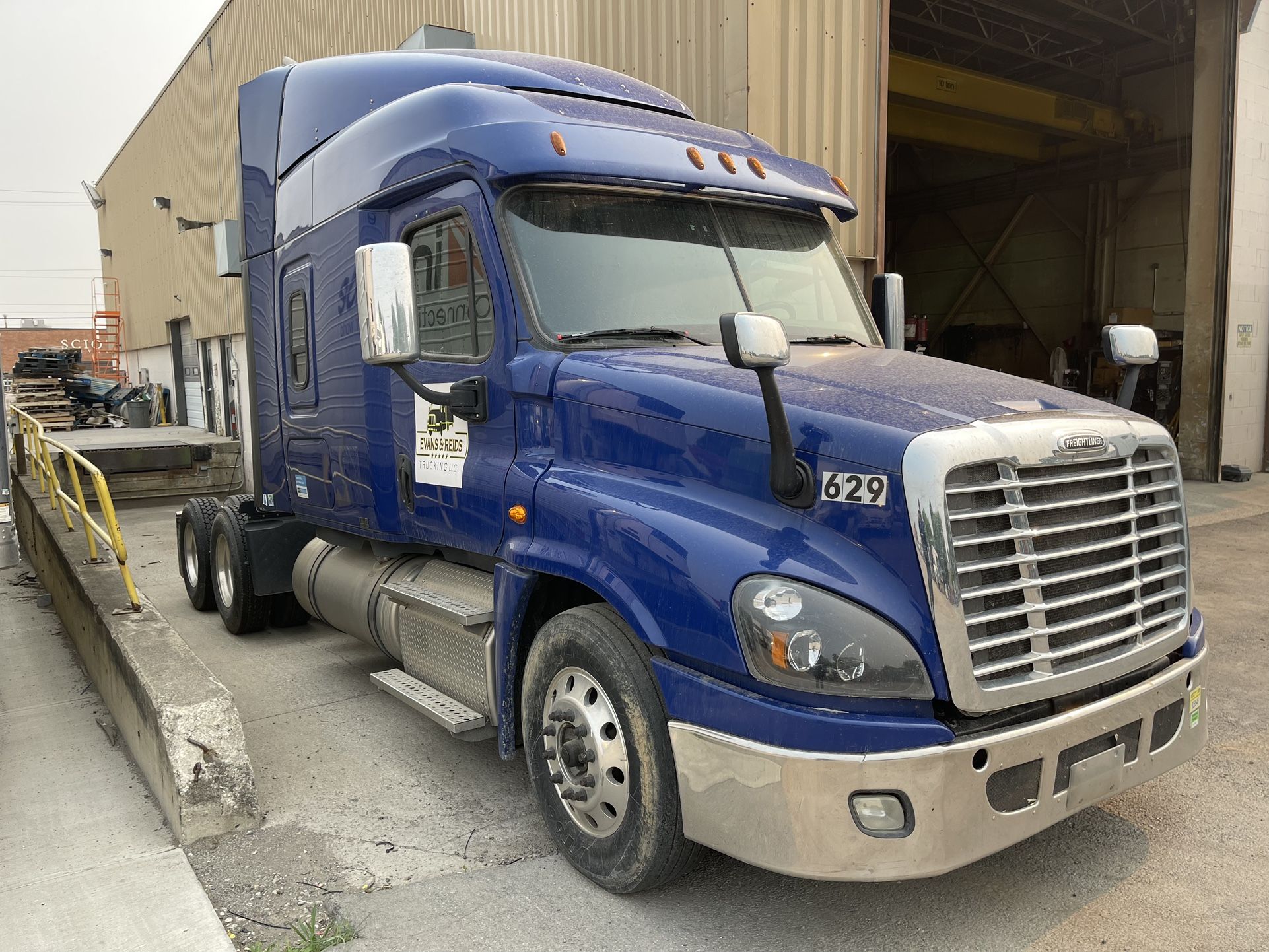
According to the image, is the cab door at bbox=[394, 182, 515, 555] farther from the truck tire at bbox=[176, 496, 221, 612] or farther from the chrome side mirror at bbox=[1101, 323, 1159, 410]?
the truck tire at bbox=[176, 496, 221, 612]

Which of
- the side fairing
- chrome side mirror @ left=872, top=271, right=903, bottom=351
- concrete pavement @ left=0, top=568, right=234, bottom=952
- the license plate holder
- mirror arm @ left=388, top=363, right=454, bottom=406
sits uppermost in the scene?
chrome side mirror @ left=872, top=271, right=903, bottom=351

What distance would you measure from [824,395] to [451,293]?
1859mm

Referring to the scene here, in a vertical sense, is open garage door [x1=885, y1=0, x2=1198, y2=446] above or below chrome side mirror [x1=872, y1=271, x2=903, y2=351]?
above

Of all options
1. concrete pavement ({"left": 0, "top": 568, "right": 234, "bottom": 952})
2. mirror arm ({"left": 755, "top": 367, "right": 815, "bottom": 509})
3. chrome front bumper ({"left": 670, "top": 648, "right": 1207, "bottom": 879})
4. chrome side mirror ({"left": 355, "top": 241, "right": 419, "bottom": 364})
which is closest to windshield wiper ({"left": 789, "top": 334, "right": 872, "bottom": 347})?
mirror arm ({"left": 755, "top": 367, "right": 815, "bottom": 509})

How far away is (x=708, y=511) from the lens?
3.10 metres

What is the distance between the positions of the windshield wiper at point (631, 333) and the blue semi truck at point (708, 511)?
1cm

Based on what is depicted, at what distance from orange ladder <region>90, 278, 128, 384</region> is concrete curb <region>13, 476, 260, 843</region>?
36515 mm

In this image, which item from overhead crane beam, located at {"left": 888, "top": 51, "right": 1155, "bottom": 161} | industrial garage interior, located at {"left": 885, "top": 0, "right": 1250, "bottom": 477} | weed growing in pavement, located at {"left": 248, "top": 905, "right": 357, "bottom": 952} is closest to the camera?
weed growing in pavement, located at {"left": 248, "top": 905, "right": 357, "bottom": 952}

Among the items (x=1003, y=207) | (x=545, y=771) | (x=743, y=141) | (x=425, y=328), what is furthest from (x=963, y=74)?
(x=545, y=771)

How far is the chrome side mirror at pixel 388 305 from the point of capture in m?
3.62

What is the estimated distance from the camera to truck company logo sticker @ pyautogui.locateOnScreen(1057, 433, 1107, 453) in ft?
9.75

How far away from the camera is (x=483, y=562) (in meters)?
4.36

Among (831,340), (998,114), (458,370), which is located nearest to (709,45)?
Result: (831,340)

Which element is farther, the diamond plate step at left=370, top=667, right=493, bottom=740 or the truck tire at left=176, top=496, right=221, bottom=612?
the truck tire at left=176, top=496, right=221, bottom=612
